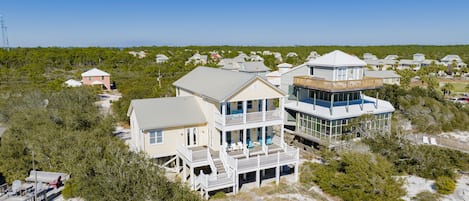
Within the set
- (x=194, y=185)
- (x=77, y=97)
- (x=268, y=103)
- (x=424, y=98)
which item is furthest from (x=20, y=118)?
(x=424, y=98)

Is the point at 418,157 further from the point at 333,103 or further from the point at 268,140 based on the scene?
the point at 268,140

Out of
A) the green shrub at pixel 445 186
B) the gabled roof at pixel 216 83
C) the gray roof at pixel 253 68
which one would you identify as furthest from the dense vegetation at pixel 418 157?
the gray roof at pixel 253 68

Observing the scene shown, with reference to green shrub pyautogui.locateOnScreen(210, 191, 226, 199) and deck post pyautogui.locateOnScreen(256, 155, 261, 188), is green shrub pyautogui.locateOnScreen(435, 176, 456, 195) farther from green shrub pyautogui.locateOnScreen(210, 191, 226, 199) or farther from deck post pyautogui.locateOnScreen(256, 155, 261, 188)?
green shrub pyautogui.locateOnScreen(210, 191, 226, 199)

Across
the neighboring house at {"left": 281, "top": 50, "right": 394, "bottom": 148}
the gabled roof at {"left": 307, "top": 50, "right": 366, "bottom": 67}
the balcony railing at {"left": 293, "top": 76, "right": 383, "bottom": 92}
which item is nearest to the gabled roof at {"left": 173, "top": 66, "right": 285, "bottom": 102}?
the balcony railing at {"left": 293, "top": 76, "right": 383, "bottom": 92}

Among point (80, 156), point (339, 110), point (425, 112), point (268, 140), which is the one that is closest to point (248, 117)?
point (268, 140)

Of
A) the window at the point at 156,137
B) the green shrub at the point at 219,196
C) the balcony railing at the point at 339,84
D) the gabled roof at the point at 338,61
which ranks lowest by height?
the green shrub at the point at 219,196

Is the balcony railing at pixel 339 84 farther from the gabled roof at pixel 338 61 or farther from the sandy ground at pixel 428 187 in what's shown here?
the sandy ground at pixel 428 187
